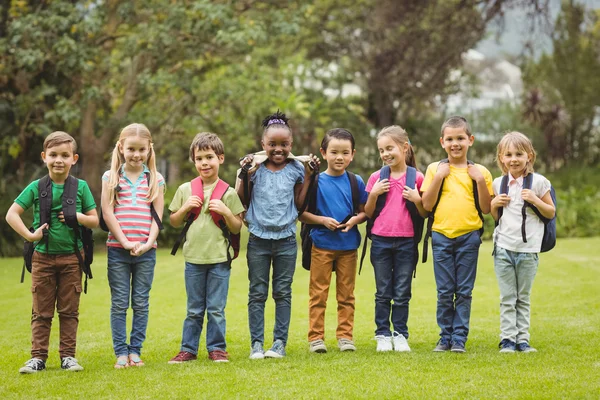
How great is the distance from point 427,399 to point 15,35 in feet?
40.6

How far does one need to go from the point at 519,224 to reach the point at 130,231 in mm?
2957

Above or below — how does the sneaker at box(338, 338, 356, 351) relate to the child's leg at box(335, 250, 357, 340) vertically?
below

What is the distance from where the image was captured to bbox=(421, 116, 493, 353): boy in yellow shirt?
623 centimetres

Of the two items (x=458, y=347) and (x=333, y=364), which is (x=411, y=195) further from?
(x=333, y=364)

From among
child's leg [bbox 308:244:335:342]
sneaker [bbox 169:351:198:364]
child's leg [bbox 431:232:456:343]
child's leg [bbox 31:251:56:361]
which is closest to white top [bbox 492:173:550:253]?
child's leg [bbox 431:232:456:343]

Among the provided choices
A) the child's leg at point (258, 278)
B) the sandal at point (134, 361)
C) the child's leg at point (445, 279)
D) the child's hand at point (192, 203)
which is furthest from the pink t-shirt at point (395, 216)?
the sandal at point (134, 361)

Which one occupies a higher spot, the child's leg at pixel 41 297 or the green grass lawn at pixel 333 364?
the child's leg at pixel 41 297

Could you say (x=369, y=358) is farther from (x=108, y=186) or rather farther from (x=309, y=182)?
(x=108, y=186)

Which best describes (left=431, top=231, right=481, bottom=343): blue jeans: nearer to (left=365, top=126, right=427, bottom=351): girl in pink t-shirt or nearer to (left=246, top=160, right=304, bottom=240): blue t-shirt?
(left=365, top=126, right=427, bottom=351): girl in pink t-shirt

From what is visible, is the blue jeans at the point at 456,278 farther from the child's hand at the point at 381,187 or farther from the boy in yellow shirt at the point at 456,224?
the child's hand at the point at 381,187

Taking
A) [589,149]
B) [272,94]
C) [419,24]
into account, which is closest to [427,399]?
[272,94]

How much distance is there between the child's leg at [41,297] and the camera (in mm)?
5848

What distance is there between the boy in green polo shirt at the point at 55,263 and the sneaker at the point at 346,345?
1.99 metres

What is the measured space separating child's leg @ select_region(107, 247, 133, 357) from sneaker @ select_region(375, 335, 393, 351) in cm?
196
